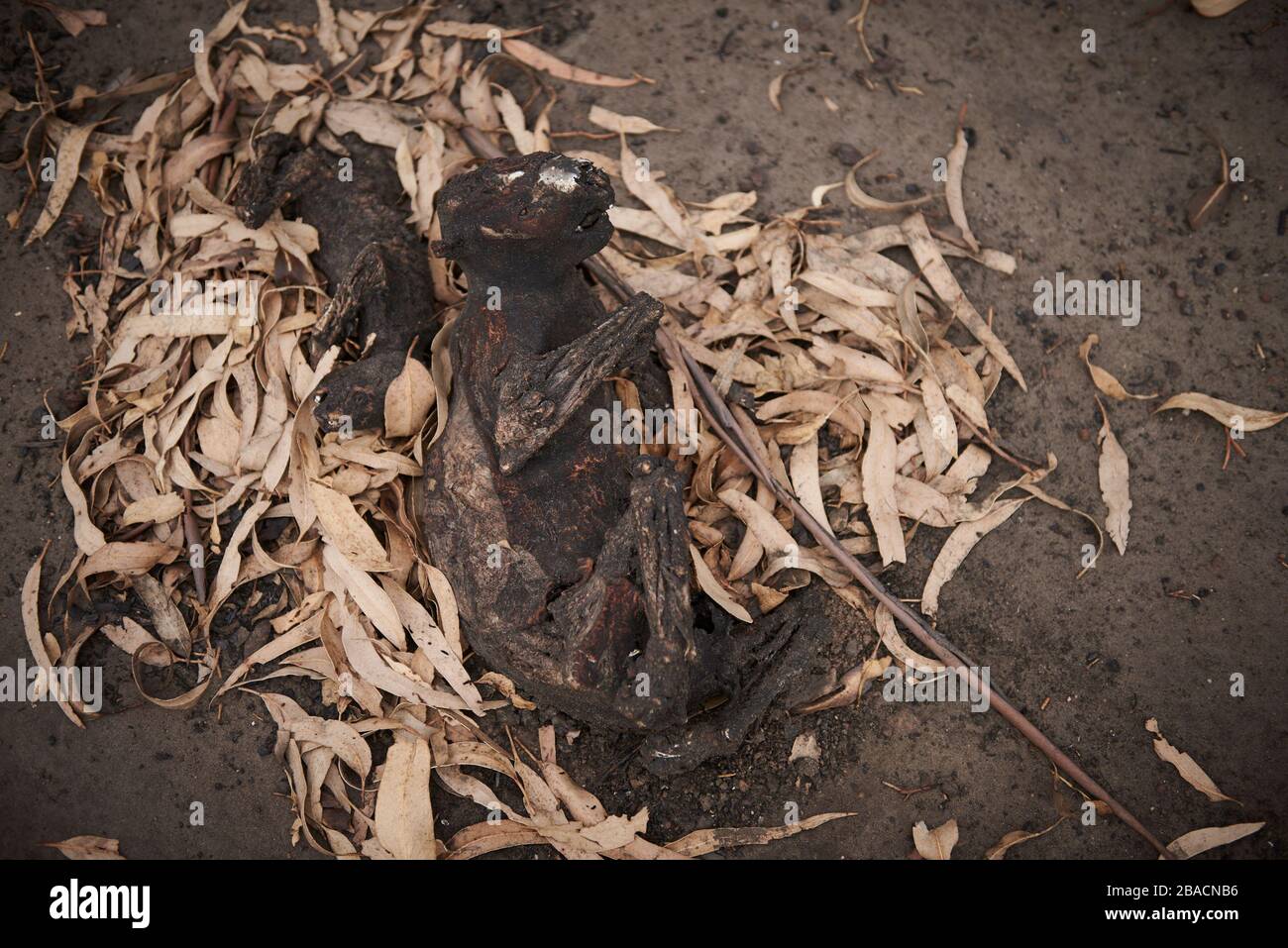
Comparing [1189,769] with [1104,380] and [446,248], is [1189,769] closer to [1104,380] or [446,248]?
[1104,380]

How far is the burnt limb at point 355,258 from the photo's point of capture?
3951mm

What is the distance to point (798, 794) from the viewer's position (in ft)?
12.9

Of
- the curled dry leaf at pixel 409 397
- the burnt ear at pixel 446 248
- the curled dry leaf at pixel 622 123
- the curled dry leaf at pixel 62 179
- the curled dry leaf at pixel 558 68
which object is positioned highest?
the curled dry leaf at pixel 558 68

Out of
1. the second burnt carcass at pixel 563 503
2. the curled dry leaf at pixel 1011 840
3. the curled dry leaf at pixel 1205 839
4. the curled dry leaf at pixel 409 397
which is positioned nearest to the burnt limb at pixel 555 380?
the second burnt carcass at pixel 563 503

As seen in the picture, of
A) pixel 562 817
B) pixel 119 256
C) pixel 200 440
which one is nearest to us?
pixel 562 817

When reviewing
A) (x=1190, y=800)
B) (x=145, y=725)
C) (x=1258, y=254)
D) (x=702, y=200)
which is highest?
(x=702, y=200)

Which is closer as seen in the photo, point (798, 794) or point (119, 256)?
point (798, 794)

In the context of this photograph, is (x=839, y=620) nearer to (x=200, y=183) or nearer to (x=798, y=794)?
(x=798, y=794)

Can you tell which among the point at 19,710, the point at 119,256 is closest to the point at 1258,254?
the point at 119,256

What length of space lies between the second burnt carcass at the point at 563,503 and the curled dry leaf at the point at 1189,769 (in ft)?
5.09

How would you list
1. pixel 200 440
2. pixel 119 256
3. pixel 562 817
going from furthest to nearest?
pixel 119 256, pixel 200 440, pixel 562 817

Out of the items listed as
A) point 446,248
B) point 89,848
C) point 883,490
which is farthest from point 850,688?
point 89,848

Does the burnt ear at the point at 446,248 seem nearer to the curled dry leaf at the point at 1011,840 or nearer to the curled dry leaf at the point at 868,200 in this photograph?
the curled dry leaf at the point at 868,200

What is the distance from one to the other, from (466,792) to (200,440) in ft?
6.12
